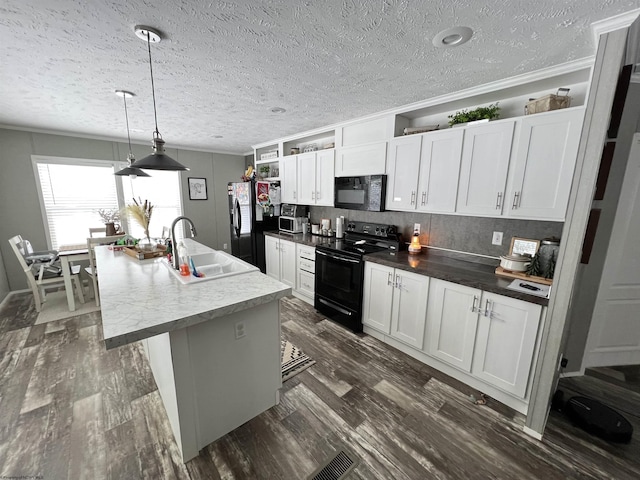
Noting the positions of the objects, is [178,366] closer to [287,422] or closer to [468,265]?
[287,422]

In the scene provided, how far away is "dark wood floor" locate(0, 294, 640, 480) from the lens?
4.75 ft

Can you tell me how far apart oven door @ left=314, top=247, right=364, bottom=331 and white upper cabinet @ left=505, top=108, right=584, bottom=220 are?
4.92 ft

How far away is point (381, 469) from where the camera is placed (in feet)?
4.77

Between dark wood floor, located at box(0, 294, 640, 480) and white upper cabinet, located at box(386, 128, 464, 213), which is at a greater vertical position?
white upper cabinet, located at box(386, 128, 464, 213)

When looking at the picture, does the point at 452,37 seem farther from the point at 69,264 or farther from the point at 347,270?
the point at 69,264

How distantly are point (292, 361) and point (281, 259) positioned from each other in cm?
190

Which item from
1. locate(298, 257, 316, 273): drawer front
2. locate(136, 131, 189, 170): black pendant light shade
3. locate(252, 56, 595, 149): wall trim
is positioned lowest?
locate(298, 257, 316, 273): drawer front

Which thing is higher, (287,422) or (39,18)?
(39,18)

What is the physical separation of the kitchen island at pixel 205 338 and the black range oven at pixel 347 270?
3.97 feet

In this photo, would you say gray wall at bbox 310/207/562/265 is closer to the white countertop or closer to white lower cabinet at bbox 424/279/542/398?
white lower cabinet at bbox 424/279/542/398

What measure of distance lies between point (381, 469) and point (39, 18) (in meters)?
3.09

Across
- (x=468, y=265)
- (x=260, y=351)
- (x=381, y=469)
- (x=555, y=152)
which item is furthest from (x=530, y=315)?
(x=260, y=351)

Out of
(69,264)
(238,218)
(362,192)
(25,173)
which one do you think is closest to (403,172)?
(362,192)

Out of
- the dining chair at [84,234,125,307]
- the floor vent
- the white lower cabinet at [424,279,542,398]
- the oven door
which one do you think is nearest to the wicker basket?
the white lower cabinet at [424,279,542,398]
